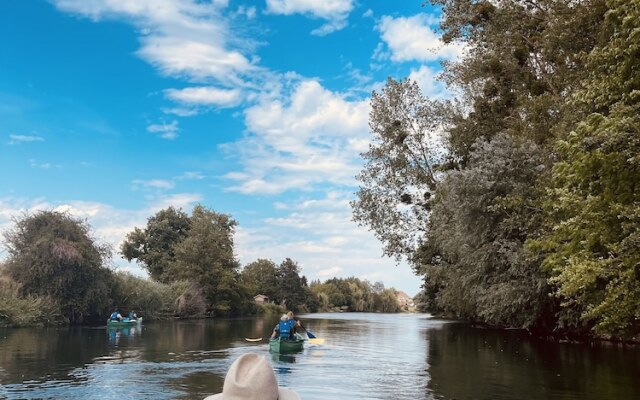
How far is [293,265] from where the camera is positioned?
13588 centimetres

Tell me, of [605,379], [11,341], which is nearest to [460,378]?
[605,379]

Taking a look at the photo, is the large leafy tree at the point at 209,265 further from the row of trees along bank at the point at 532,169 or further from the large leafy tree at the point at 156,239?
the row of trees along bank at the point at 532,169

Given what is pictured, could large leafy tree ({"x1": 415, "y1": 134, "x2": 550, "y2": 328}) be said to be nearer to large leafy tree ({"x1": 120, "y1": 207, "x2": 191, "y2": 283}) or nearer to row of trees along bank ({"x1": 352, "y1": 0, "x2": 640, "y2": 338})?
row of trees along bank ({"x1": 352, "y1": 0, "x2": 640, "y2": 338})

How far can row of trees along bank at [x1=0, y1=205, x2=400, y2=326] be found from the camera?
51.2m

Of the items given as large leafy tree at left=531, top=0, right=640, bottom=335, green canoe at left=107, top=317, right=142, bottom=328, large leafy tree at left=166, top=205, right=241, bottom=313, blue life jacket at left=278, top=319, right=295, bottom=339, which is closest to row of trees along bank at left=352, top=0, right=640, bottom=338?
large leafy tree at left=531, top=0, right=640, bottom=335

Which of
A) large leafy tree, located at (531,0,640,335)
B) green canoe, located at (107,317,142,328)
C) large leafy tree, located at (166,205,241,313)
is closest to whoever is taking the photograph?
large leafy tree, located at (531,0,640,335)

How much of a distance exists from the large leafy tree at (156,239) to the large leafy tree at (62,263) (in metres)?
43.2

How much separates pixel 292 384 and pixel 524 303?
17154mm

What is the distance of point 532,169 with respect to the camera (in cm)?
3158

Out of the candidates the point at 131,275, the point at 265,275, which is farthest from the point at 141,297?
the point at 265,275

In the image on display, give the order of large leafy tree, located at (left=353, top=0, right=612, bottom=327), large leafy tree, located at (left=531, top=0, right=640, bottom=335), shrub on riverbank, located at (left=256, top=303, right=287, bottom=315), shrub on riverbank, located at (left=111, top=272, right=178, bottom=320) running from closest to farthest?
1. large leafy tree, located at (left=531, top=0, right=640, bottom=335)
2. large leafy tree, located at (left=353, top=0, right=612, bottom=327)
3. shrub on riverbank, located at (left=111, top=272, right=178, bottom=320)
4. shrub on riverbank, located at (left=256, top=303, right=287, bottom=315)

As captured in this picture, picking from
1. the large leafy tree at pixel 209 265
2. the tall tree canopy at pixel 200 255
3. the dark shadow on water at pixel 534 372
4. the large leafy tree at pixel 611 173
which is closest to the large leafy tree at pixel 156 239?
the tall tree canopy at pixel 200 255

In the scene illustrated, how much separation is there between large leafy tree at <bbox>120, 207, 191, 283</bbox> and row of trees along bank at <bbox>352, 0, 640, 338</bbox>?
196 ft

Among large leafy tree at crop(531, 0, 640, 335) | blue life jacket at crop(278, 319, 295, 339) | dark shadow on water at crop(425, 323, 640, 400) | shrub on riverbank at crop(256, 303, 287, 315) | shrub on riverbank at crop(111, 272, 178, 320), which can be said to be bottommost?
dark shadow on water at crop(425, 323, 640, 400)
